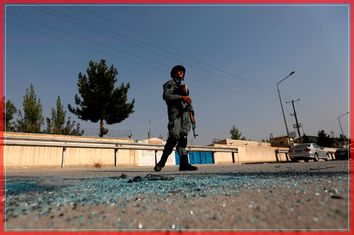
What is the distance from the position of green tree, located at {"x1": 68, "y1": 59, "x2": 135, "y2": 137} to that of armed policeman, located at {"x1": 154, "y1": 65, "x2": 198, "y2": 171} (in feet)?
73.8

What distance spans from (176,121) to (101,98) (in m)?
24.1

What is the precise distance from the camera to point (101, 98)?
26750 millimetres

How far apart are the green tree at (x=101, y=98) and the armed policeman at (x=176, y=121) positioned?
22.5 meters

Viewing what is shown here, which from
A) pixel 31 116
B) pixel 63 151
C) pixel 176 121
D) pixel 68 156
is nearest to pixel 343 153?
pixel 68 156

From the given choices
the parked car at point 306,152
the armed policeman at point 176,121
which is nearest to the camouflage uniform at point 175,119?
the armed policeman at point 176,121

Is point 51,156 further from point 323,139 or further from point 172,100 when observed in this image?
point 323,139

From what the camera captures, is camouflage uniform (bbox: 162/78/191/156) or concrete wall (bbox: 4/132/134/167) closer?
camouflage uniform (bbox: 162/78/191/156)

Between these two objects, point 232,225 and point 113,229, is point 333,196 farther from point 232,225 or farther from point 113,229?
point 113,229

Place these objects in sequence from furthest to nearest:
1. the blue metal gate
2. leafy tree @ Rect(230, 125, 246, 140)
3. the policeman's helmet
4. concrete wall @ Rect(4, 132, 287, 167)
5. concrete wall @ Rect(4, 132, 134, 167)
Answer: leafy tree @ Rect(230, 125, 246, 140) < the blue metal gate < concrete wall @ Rect(4, 132, 287, 167) < concrete wall @ Rect(4, 132, 134, 167) < the policeman's helmet

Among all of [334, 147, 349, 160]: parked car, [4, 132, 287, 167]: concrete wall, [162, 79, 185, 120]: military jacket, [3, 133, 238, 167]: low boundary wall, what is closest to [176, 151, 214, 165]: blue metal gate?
[4, 132, 287, 167]: concrete wall

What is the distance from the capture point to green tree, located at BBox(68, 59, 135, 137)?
2631 cm

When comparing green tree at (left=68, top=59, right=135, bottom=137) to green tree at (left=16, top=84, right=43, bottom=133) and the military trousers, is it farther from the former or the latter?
the military trousers

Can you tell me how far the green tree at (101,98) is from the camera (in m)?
26.3

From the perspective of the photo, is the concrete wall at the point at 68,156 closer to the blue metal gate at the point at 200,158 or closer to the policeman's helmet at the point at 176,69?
the blue metal gate at the point at 200,158
